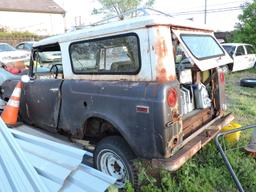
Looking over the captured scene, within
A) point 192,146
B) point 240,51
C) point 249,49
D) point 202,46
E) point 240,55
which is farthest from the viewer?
point 249,49

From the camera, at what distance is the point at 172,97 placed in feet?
9.58

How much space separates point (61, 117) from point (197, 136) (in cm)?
190

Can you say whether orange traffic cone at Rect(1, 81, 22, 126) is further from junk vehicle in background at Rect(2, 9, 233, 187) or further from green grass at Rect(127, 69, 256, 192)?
green grass at Rect(127, 69, 256, 192)

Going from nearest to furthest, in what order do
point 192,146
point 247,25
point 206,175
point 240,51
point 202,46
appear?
point 192,146 < point 206,175 < point 202,46 < point 240,51 < point 247,25

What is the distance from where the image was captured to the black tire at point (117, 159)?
3.26 m

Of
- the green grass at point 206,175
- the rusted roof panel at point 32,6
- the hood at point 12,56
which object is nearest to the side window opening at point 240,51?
the hood at point 12,56

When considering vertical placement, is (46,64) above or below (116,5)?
below

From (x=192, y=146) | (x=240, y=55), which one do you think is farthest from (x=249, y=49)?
(x=192, y=146)

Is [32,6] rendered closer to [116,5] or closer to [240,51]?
[116,5]

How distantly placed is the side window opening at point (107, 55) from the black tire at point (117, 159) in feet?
2.81

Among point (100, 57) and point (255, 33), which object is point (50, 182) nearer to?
point (100, 57)

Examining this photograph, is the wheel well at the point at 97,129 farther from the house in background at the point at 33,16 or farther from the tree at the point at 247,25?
the house in background at the point at 33,16

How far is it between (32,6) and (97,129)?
128 feet

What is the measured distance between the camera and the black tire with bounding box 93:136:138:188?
3.26 m
